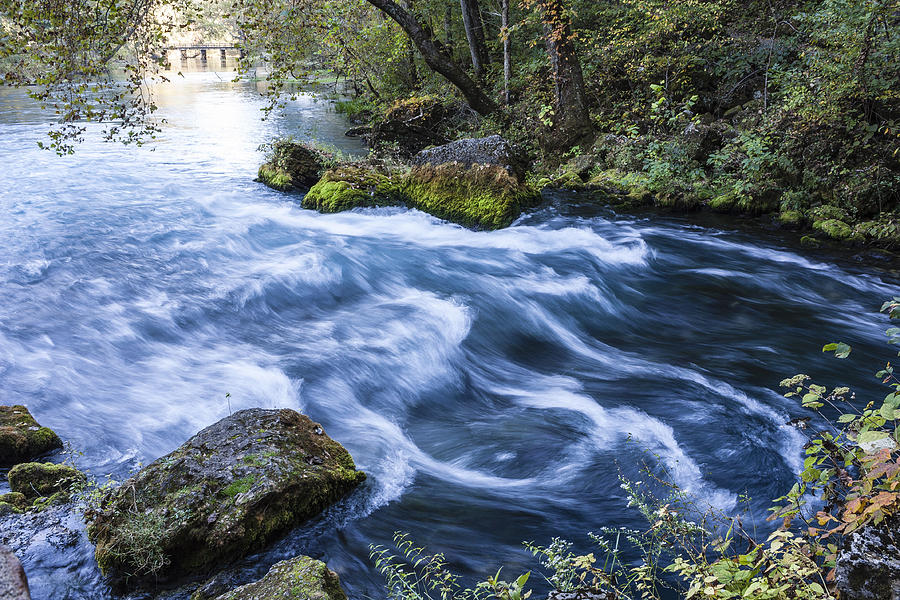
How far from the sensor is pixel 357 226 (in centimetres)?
1002

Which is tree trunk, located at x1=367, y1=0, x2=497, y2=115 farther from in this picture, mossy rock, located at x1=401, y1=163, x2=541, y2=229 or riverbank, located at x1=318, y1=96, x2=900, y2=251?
mossy rock, located at x1=401, y1=163, x2=541, y2=229

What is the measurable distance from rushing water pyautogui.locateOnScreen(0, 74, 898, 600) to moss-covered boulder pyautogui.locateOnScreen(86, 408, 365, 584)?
0.55ft

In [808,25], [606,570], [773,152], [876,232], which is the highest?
[808,25]

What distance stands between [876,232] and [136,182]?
14086mm

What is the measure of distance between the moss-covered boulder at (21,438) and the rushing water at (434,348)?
0.67 feet

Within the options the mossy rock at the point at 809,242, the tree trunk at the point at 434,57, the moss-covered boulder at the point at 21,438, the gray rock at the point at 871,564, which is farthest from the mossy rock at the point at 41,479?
the tree trunk at the point at 434,57

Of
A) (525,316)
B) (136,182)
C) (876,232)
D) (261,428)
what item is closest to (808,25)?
(876,232)

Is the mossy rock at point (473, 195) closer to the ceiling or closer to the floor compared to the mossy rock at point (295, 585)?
closer to the ceiling

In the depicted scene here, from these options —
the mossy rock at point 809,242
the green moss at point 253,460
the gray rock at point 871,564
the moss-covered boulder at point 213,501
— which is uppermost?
the mossy rock at point 809,242

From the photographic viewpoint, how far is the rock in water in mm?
2055

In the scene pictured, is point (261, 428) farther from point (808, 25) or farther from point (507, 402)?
point (808, 25)

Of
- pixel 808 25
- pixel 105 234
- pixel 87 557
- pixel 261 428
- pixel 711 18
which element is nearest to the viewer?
pixel 87 557

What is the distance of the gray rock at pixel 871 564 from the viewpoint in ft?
6.60

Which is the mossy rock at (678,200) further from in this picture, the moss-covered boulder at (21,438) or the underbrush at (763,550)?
the moss-covered boulder at (21,438)
